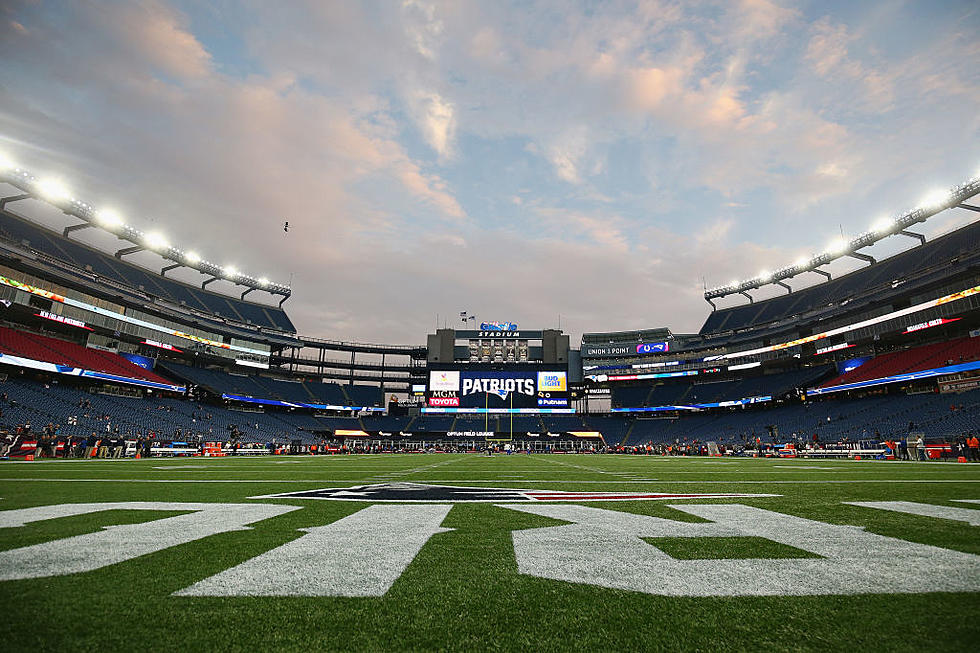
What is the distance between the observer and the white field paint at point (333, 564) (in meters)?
2.20

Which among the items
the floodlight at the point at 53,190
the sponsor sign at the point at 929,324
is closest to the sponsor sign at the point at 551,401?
the sponsor sign at the point at 929,324

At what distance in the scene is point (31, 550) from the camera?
290 centimetres

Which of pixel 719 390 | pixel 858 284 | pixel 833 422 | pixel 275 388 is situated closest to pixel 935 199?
pixel 858 284

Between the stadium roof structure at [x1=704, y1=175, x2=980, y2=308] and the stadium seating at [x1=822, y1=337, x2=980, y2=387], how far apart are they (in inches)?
479

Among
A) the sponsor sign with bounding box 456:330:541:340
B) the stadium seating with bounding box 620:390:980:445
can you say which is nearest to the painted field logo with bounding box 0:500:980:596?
the stadium seating with bounding box 620:390:980:445

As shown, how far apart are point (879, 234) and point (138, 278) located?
269 feet

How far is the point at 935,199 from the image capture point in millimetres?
41000

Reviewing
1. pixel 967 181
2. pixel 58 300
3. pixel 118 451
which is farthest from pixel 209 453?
pixel 967 181

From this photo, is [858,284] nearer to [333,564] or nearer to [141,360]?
[333,564]

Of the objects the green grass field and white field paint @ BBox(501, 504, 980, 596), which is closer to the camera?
the green grass field

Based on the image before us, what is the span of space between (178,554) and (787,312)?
229ft

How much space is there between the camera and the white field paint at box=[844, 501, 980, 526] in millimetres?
4305

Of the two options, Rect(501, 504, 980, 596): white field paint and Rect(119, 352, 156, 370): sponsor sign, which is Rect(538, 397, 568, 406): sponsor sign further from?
Rect(501, 504, 980, 596): white field paint

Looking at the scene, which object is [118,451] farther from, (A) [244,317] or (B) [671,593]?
(A) [244,317]
